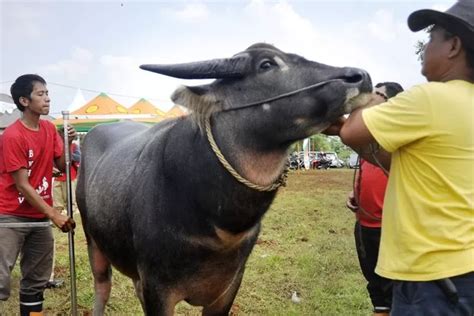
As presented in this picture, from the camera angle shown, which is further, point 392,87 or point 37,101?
point 37,101

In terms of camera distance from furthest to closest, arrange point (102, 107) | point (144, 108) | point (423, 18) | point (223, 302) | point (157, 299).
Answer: point (144, 108) → point (102, 107) → point (223, 302) → point (157, 299) → point (423, 18)

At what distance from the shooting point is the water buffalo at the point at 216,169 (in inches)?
93.1

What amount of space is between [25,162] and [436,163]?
326 cm

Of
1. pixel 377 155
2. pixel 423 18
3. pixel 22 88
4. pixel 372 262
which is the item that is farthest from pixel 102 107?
pixel 423 18

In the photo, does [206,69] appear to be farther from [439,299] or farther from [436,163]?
[439,299]

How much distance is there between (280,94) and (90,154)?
9.01 feet

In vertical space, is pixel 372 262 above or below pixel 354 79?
below

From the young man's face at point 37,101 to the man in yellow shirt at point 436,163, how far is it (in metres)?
3.02

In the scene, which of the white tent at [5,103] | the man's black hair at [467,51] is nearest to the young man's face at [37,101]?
the man's black hair at [467,51]

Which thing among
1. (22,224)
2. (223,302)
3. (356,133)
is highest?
(356,133)

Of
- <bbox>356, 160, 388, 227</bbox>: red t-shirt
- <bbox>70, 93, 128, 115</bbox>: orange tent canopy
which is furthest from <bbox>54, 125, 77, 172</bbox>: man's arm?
<bbox>70, 93, 128, 115</bbox>: orange tent canopy

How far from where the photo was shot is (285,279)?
5.96 metres

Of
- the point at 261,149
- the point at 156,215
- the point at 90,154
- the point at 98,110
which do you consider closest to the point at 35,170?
the point at 90,154

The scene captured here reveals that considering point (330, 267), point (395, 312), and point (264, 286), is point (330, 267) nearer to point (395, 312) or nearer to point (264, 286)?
point (264, 286)
